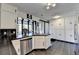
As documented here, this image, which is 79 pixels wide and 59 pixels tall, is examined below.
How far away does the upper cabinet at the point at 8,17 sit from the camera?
213 centimetres

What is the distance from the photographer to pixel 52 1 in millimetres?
1799

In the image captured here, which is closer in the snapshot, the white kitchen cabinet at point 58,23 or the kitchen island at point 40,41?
the white kitchen cabinet at point 58,23

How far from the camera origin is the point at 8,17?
232cm

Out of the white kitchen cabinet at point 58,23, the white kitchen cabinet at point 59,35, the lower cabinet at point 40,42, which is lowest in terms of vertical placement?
the lower cabinet at point 40,42

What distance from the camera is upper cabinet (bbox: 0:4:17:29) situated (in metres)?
2.13

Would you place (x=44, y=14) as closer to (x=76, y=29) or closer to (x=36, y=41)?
(x=76, y=29)

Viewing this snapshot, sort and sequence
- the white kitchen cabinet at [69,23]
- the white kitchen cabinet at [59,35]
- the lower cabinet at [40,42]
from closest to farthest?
1. the white kitchen cabinet at [59,35]
2. the white kitchen cabinet at [69,23]
3. the lower cabinet at [40,42]

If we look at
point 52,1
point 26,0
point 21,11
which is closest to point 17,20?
point 21,11

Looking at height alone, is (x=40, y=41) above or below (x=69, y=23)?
below

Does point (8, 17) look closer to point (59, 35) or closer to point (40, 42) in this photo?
point (59, 35)

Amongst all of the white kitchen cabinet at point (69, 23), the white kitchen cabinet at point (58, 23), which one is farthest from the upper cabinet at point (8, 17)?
the white kitchen cabinet at point (69, 23)

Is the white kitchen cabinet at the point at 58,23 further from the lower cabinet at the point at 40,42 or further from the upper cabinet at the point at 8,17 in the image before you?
the lower cabinet at the point at 40,42

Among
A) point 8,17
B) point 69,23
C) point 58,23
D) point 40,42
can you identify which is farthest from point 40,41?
point 8,17
